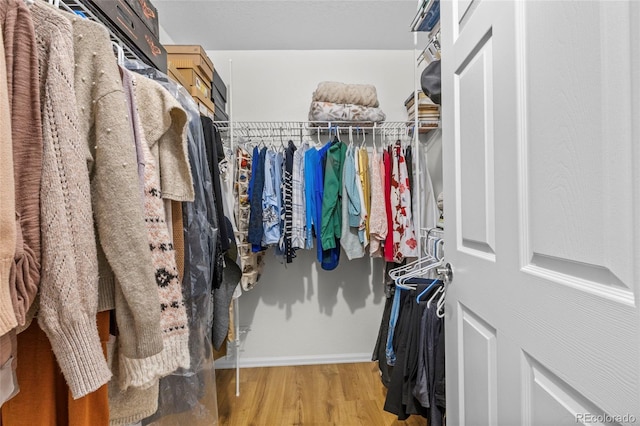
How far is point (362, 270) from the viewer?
2.37 metres

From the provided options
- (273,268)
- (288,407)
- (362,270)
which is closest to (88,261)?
(288,407)

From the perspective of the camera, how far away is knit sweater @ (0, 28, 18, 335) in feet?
1.38

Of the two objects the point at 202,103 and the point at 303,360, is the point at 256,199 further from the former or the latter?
the point at 303,360

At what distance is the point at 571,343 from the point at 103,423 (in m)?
0.86

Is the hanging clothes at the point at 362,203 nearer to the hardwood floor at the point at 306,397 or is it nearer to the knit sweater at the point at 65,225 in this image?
the hardwood floor at the point at 306,397

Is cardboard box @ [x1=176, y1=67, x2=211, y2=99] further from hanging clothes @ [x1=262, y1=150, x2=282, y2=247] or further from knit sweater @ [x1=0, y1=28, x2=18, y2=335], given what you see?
knit sweater @ [x1=0, y1=28, x2=18, y2=335]

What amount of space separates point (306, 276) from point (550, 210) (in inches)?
77.1

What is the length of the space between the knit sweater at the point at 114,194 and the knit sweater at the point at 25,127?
0.28 feet

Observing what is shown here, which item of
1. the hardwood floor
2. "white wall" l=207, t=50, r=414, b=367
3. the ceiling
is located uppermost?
the ceiling

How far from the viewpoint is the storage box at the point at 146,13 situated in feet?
3.70

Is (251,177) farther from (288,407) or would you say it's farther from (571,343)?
(571,343)

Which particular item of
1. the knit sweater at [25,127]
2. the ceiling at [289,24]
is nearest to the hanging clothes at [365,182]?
the ceiling at [289,24]

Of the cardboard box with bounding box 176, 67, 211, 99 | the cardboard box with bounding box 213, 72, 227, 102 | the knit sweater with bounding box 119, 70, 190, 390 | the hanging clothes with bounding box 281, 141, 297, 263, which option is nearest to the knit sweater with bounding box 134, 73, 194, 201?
the knit sweater with bounding box 119, 70, 190, 390

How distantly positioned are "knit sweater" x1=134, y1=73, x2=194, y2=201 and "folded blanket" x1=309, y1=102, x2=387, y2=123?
1362 mm
